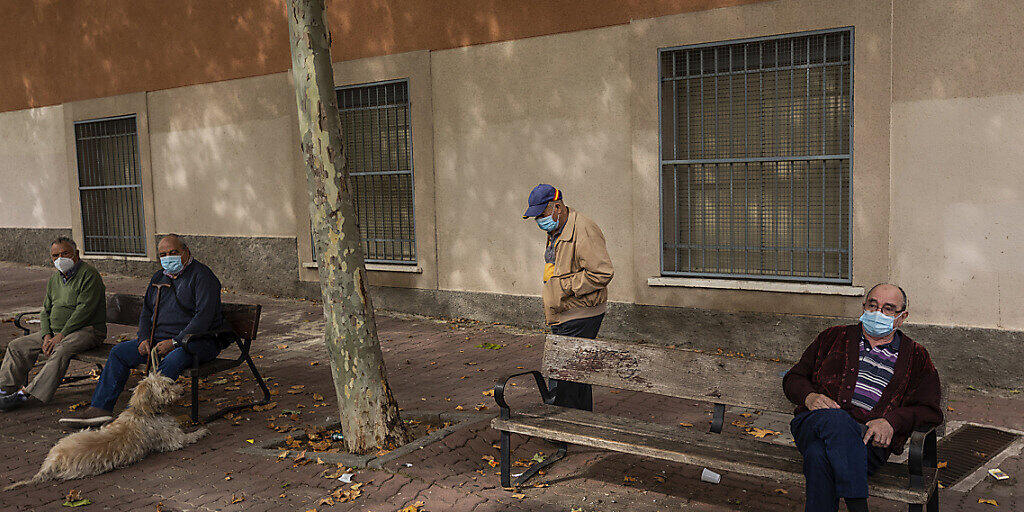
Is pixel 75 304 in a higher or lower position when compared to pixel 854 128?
lower

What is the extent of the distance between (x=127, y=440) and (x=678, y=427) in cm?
348

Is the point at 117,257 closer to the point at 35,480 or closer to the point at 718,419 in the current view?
the point at 35,480

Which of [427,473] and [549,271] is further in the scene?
[549,271]

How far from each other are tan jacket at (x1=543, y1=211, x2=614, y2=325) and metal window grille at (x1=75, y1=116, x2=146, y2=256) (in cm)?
1083

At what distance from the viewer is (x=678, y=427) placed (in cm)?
457

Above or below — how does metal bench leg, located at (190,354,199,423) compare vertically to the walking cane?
below

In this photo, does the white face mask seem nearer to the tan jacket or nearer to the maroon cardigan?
the tan jacket

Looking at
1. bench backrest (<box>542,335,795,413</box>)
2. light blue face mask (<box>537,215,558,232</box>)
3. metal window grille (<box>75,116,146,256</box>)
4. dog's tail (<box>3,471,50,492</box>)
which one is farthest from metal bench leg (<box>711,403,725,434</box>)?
metal window grille (<box>75,116,146,256</box>)

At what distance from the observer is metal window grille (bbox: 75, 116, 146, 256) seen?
46.4 ft

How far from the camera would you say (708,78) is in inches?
325

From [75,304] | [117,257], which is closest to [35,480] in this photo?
[75,304]

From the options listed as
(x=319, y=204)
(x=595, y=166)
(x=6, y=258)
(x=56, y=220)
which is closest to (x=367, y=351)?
(x=319, y=204)

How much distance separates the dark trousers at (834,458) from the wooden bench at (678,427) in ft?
0.26

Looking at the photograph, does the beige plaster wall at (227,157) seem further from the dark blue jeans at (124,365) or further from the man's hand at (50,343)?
the dark blue jeans at (124,365)
